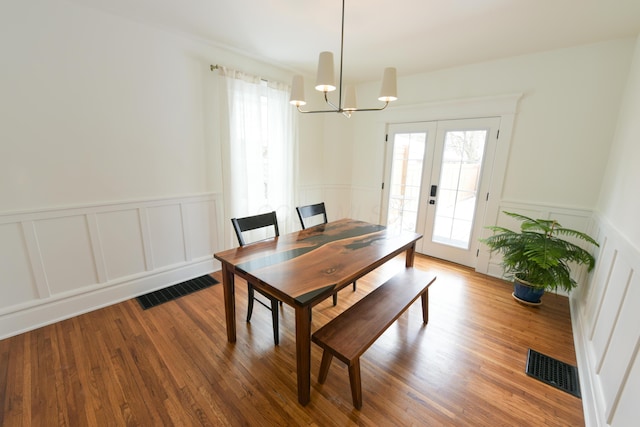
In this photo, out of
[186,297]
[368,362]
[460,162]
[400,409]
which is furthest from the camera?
[460,162]

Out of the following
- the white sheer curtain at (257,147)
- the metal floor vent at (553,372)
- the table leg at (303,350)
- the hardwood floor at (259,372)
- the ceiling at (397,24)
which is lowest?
the hardwood floor at (259,372)

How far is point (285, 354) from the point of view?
186 cm

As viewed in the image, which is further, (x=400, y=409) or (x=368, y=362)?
(x=368, y=362)

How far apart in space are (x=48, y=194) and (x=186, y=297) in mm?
1398

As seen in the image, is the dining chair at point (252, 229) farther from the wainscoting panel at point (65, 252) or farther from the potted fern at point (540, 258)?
the potted fern at point (540, 258)

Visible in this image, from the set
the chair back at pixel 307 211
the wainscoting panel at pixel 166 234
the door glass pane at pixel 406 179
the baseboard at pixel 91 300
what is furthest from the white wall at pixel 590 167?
the baseboard at pixel 91 300

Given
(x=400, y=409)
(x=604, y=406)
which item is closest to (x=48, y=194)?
(x=400, y=409)

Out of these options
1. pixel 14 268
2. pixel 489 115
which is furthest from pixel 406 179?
pixel 14 268

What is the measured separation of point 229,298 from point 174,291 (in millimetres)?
1216

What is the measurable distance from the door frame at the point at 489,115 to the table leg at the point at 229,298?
9.64 ft

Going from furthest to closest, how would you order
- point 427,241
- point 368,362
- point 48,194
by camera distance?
point 427,241
point 48,194
point 368,362

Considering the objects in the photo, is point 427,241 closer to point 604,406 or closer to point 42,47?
point 604,406

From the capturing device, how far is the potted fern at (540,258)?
2.21m

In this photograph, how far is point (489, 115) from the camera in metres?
2.96
